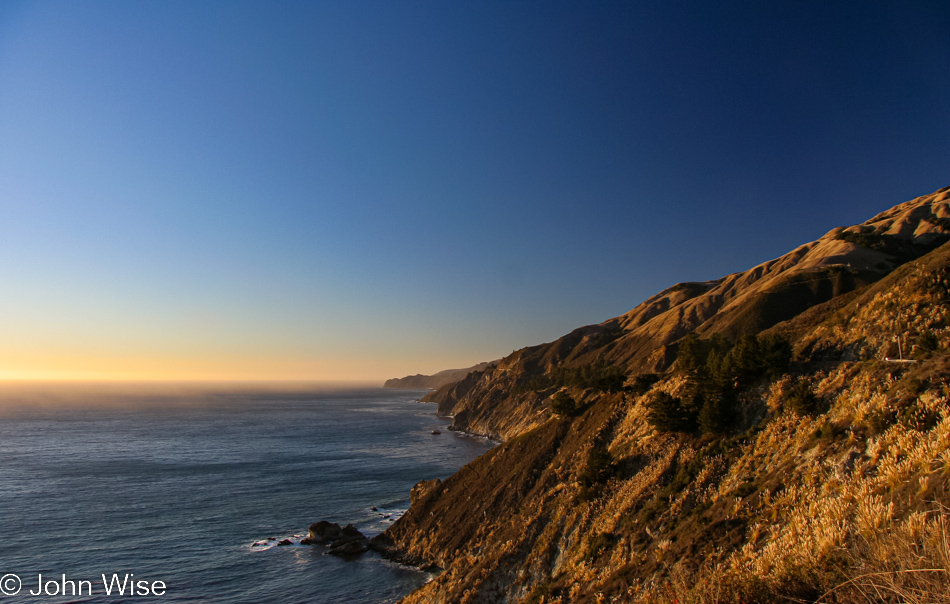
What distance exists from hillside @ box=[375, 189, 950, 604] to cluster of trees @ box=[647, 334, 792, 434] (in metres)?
0.13

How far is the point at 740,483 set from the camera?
26703 millimetres

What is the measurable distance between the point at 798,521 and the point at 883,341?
1728 centimetres

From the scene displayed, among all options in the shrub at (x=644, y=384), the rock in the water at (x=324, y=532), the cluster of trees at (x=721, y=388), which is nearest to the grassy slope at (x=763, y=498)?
the cluster of trees at (x=721, y=388)

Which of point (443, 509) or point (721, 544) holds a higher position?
point (721, 544)

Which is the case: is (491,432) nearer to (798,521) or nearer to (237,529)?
(237,529)

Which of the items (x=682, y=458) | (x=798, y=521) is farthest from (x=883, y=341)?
(x=798, y=521)

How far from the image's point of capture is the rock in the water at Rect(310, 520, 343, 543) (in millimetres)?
51969

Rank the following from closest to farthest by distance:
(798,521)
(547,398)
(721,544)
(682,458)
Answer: (798,521) < (721,544) < (682,458) < (547,398)

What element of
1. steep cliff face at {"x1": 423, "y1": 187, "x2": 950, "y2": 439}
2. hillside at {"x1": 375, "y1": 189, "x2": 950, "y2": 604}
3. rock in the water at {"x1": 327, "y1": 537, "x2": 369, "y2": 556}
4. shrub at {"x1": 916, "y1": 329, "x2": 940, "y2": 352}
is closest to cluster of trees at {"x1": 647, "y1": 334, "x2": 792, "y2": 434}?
hillside at {"x1": 375, "y1": 189, "x2": 950, "y2": 604}

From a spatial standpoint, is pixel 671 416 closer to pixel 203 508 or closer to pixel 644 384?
pixel 644 384

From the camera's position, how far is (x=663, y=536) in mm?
26781

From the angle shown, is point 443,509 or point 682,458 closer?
point 682,458

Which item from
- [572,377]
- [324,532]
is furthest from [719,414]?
[572,377]

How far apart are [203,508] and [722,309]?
377 ft
